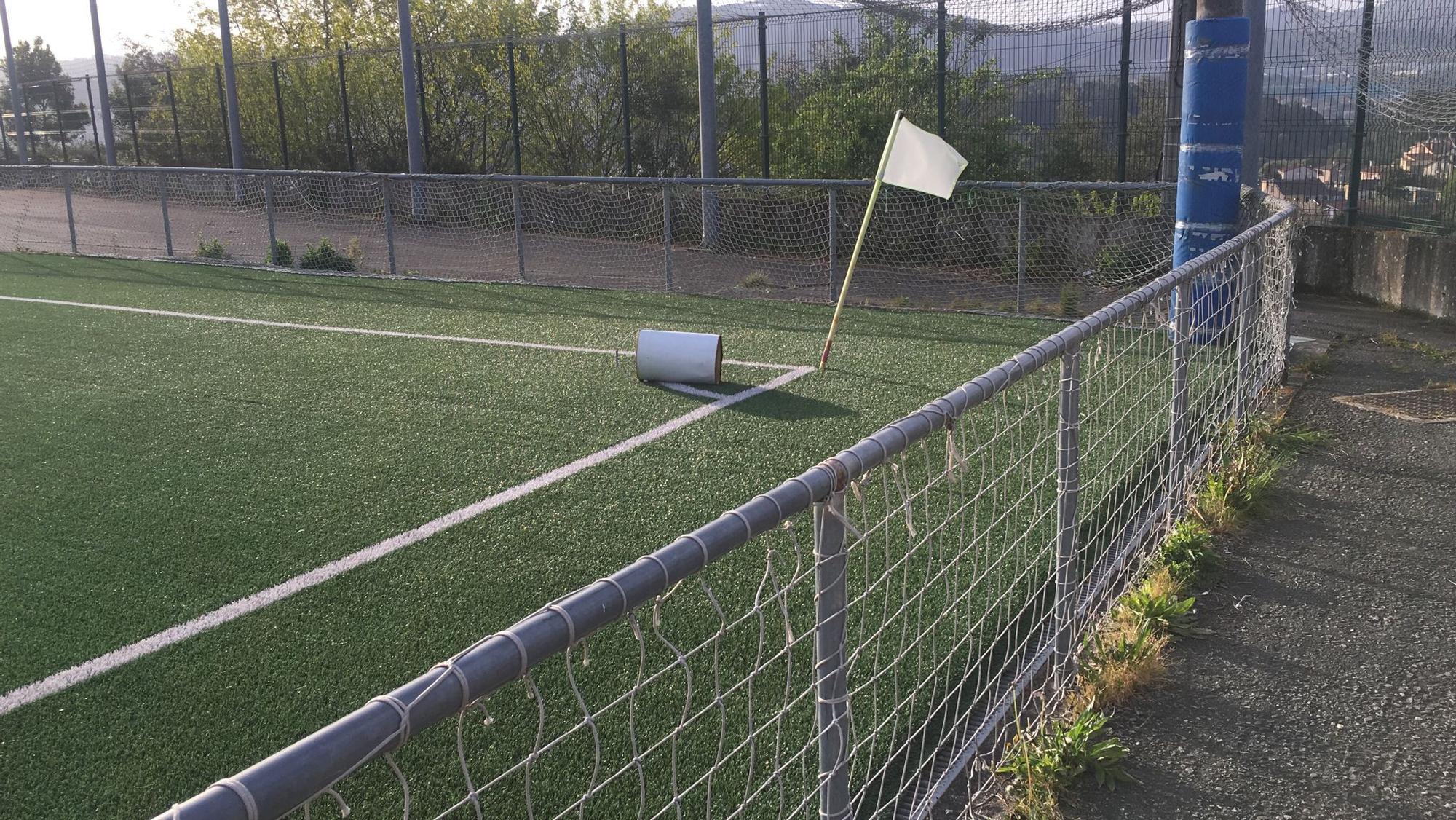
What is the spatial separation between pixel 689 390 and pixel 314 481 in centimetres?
274

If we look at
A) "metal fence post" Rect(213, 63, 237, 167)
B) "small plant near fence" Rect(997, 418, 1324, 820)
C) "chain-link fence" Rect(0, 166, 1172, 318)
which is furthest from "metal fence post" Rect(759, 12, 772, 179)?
"metal fence post" Rect(213, 63, 237, 167)

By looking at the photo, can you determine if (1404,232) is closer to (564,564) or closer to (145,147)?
(564,564)

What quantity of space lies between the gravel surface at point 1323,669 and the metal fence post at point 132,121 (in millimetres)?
32078

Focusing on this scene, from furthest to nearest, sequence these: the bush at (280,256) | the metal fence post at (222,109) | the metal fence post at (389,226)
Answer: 1. the metal fence post at (222,109)
2. the bush at (280,256)
3. the metal fence post at (389,226)

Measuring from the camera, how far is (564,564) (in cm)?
498

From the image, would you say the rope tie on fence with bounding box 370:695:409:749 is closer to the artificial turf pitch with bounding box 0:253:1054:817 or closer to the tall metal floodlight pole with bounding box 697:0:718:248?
the artificial turf pitch with bounding box 0:253:1054:817

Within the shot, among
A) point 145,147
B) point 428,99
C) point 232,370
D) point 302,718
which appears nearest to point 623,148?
point 428,99

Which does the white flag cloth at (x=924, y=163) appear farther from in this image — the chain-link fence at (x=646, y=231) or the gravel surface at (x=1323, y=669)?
the chain-link fence at (x=646, y=231)

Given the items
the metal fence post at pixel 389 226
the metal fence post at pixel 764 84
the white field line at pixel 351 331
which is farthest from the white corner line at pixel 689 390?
the metal fence post at pixel 764 84

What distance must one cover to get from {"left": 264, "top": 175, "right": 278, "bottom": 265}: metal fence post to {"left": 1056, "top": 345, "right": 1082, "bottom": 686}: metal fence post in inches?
524

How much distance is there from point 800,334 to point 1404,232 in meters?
5.66

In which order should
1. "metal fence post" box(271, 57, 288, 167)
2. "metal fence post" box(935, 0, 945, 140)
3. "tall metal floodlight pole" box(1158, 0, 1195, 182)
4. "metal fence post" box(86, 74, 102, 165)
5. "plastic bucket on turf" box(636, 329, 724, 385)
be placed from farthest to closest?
"metal fence post" box(86, 74, 102, 165), "metal fence post" box(271, 57, 288, 167), "metal fence post" box(935, 0, 945, 140), "tall metal floodlight pole" box(1158, 0, 1195, 182), "plastic bucket on turf" box(636, 329, 724, 385)

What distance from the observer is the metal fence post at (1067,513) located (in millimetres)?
3602

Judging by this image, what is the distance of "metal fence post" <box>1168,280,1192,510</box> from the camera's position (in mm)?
4996
